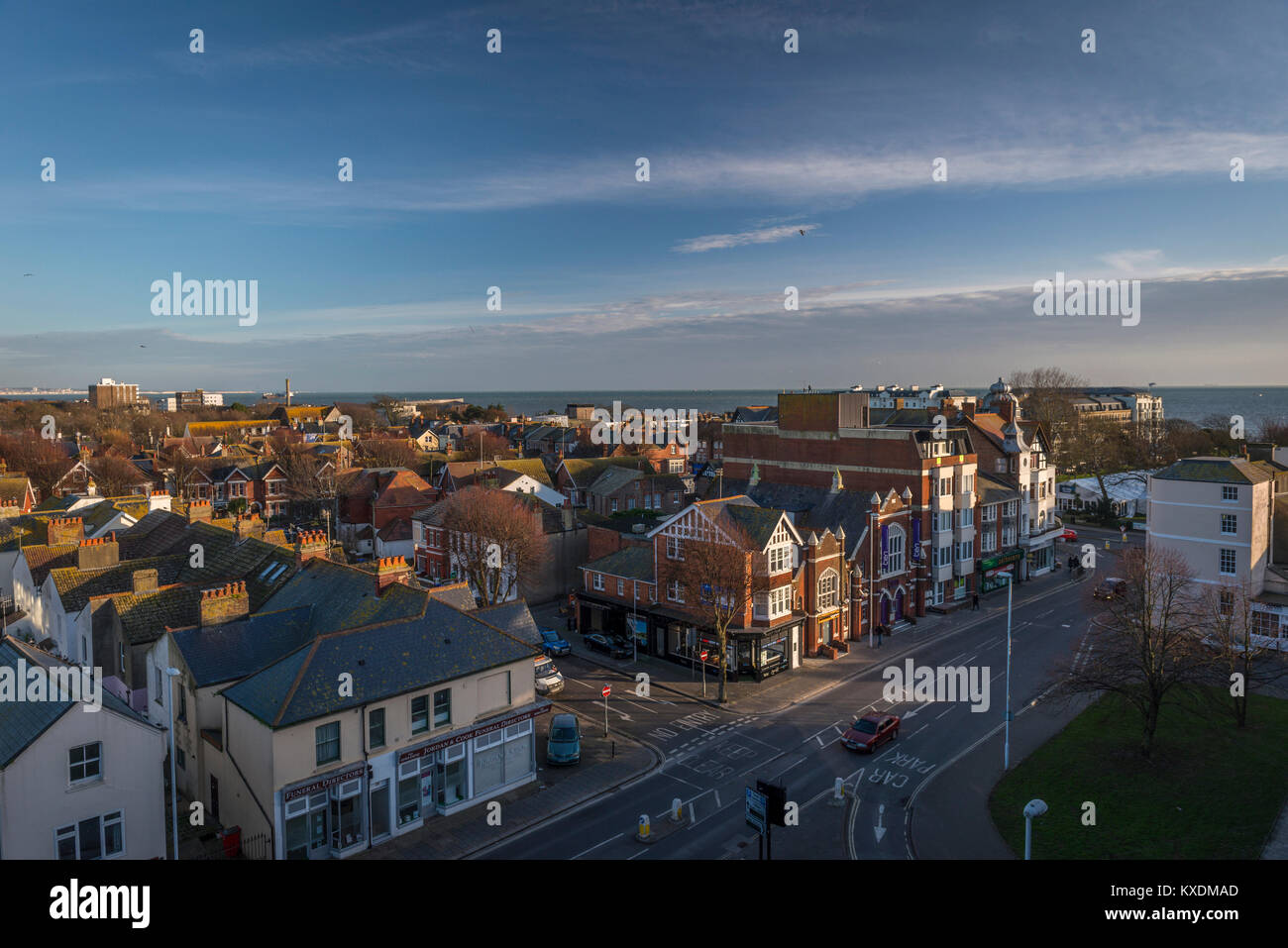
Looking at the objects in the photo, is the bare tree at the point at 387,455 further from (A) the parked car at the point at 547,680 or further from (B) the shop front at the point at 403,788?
(B) the shop front at the point at 403,788

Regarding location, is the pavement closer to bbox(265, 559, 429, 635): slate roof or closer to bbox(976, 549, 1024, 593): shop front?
bbox(265, 559, 429, 635): slate roof

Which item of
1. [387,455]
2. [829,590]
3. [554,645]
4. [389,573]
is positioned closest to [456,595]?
[389,573]

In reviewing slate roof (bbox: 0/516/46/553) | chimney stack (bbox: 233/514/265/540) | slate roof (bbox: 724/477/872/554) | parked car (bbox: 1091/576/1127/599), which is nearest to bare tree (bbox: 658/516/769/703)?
slate roof (bbox: 724/477/872/554)
